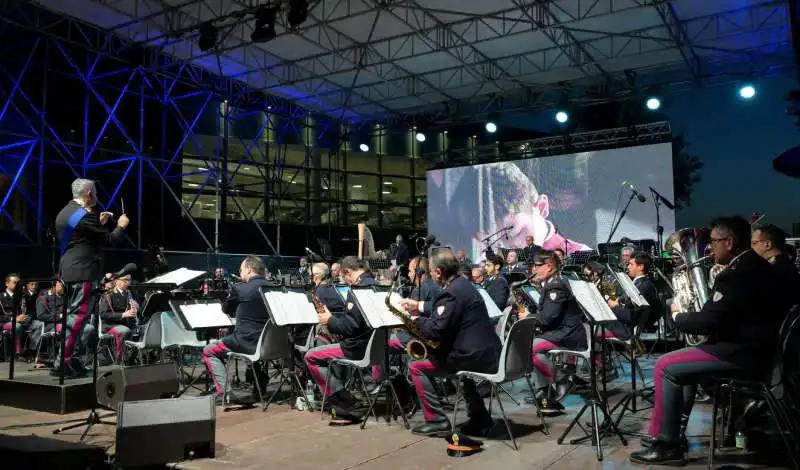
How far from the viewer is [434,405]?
5.28 metres

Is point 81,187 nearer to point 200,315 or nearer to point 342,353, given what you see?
point 200,315

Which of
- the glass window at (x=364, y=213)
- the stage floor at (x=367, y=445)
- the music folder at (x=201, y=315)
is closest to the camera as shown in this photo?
the stage floor at (x=367, y=445)

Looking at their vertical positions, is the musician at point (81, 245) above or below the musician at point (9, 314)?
above

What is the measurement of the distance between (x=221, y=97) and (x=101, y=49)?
3.35 m

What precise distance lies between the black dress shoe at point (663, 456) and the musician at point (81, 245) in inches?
186

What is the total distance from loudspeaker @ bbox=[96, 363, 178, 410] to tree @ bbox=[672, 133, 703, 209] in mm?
14612

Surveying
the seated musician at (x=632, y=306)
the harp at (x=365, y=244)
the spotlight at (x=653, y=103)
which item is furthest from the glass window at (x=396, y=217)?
the seated musician at (x=632, y=306)

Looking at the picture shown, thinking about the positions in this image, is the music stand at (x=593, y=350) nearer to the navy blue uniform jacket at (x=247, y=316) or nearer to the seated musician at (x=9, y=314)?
the navy blue uniform jacket at (x=247, y=316)

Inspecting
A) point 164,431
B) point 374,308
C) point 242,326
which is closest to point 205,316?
point 242,326

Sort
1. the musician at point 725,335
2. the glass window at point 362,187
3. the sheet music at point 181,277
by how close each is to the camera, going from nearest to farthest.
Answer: the musician at point 725,335 < the sheet music at point 181,277 < the glass window at point 362,187

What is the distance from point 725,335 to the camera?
4004 millimetres

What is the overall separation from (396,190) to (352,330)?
1578 centimetres

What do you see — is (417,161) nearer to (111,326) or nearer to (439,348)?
(111,326)

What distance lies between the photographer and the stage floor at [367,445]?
442 cm
